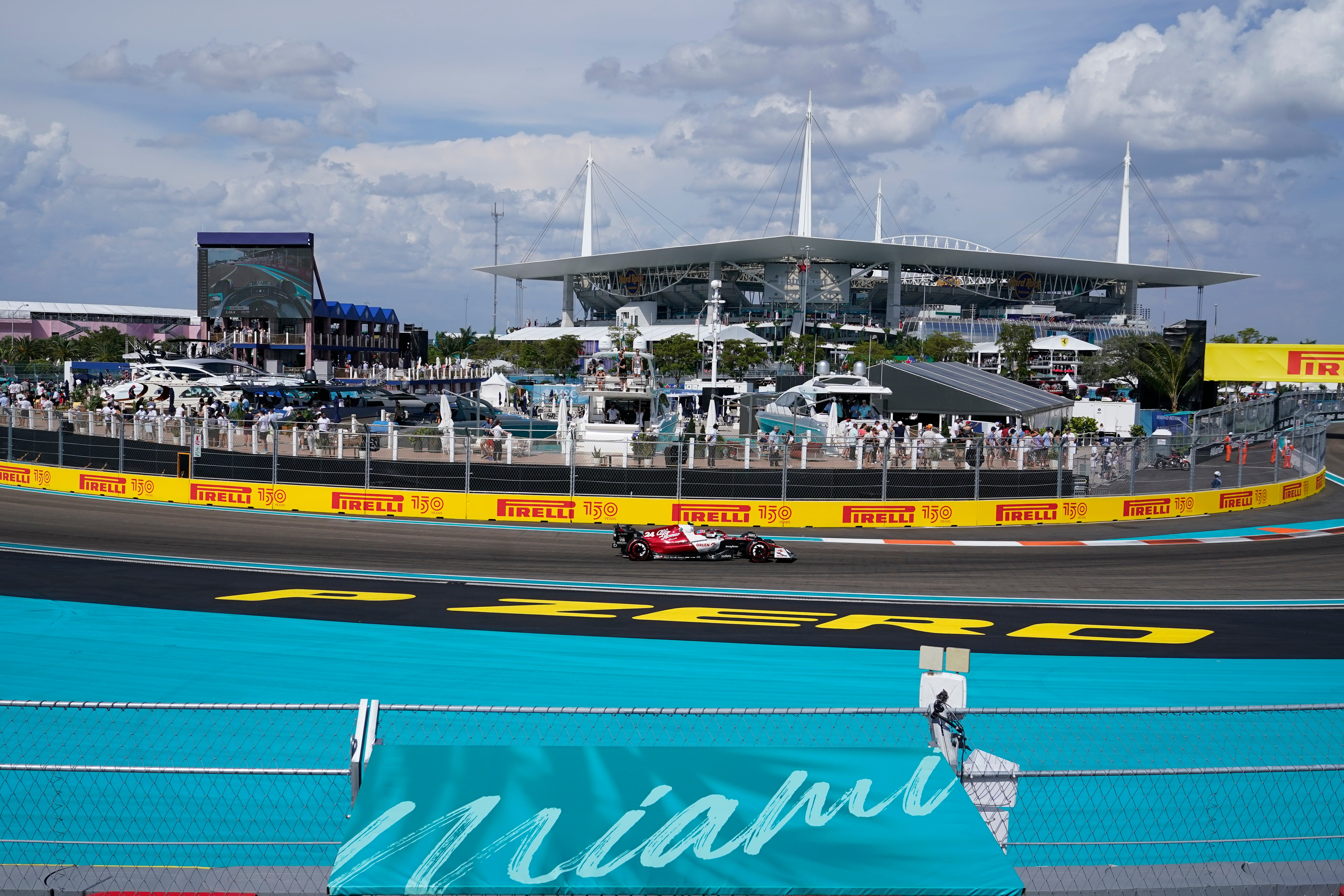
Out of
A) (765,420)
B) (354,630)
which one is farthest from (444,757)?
(765,420)

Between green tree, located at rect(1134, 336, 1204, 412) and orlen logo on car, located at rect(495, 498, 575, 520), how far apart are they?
121ft

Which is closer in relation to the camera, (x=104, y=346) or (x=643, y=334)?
(x=104, y=346)

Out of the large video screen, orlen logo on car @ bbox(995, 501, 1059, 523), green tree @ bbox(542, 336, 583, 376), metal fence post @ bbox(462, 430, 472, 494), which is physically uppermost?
the large video screen

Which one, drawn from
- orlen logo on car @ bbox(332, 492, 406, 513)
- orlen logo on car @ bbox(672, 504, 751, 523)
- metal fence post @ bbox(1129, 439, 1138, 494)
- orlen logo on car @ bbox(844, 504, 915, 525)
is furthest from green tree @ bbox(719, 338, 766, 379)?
orlen logo on car @ bbox(332, 492, 406, 513)

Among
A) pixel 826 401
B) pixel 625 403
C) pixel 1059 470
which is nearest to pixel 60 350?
pixel 625 403

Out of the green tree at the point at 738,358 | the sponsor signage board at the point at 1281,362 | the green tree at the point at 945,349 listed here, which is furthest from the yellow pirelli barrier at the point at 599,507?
the green tree at the point at 945,349

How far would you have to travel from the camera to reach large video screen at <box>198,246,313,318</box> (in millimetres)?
78125

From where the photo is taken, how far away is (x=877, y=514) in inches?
977

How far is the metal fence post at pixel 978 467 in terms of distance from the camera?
24.7 metres

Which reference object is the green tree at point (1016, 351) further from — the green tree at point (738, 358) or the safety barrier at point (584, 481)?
the safety barrier at point (584, 481)

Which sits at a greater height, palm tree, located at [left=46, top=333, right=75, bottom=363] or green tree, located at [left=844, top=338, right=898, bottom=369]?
green tree, located at [left=844, top=338, right=898, bottom=369]

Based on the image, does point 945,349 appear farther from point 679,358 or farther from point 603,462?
point 603,462

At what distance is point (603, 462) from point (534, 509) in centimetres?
206

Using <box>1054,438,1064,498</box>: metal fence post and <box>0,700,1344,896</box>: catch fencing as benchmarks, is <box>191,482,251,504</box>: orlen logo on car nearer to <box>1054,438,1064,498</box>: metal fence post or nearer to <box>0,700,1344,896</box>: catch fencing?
<box>0,700,1344,896</box>: catch fencing
